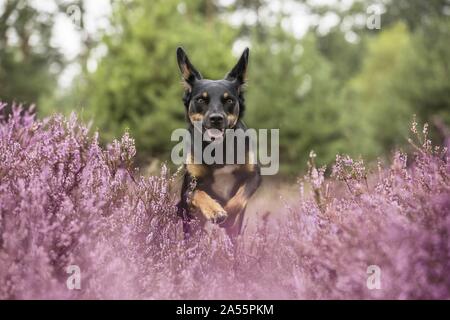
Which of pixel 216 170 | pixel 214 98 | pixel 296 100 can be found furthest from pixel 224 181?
pixel 296 100

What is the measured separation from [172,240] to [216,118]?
1415 millimetres

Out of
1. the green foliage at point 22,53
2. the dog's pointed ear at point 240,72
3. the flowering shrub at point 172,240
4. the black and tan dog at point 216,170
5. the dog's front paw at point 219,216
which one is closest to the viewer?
the flowering shrub at point 172,240

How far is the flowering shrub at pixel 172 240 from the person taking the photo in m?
3.24

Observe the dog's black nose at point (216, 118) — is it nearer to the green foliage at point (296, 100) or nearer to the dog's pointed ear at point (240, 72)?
the dog's pointed ear at point (240, 72)

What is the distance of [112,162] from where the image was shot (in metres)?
4.69

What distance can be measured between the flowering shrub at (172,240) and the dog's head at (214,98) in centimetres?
99

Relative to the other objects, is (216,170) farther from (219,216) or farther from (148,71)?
(148,71)

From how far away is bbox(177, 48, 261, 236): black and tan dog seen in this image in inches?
204

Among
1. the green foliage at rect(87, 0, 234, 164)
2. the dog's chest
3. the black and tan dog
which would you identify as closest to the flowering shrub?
the black and tan dog

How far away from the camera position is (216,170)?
5.47 m

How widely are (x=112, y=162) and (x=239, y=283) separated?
5.20 feet

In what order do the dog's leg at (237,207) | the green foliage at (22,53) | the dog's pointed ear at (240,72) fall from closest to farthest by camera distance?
the dog's leg at (237,207)
the dog's pointed ear at (240,72)
the green foliage at (22,53)

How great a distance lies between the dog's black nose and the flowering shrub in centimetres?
96

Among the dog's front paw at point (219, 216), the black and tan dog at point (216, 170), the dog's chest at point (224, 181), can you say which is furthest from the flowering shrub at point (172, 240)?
the dog's chest at point (224, 181)
